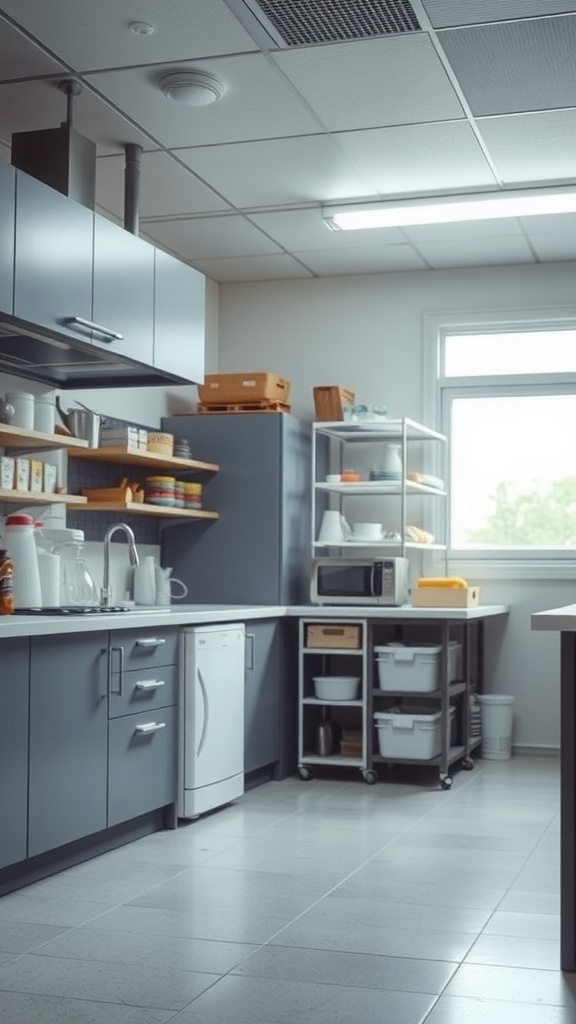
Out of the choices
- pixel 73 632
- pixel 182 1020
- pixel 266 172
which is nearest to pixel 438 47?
pixel 266 172

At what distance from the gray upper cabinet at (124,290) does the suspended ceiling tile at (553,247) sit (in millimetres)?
2218

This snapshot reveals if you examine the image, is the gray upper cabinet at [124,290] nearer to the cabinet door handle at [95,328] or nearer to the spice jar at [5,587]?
the cabinet door handle at [95,328]

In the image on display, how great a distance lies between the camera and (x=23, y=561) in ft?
14.5

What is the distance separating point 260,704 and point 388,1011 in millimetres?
2920

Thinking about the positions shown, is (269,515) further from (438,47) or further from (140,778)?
(438,47)

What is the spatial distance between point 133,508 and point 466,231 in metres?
2.14

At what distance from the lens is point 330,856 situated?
414 centimetres

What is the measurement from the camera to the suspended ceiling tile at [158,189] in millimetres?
5066

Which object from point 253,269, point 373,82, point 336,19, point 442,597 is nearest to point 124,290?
point 373,82

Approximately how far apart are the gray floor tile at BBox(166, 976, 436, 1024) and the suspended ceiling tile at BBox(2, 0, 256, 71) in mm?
2744

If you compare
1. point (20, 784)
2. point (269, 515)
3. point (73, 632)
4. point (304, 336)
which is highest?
point (304, 336)

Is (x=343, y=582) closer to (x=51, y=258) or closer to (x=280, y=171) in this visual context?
(x=280, y=171)

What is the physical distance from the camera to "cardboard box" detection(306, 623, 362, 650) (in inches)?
226

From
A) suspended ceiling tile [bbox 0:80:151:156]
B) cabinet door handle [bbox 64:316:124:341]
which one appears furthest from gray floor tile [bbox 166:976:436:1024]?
suspended ceiling tile [bbox 0:80:151:156]
